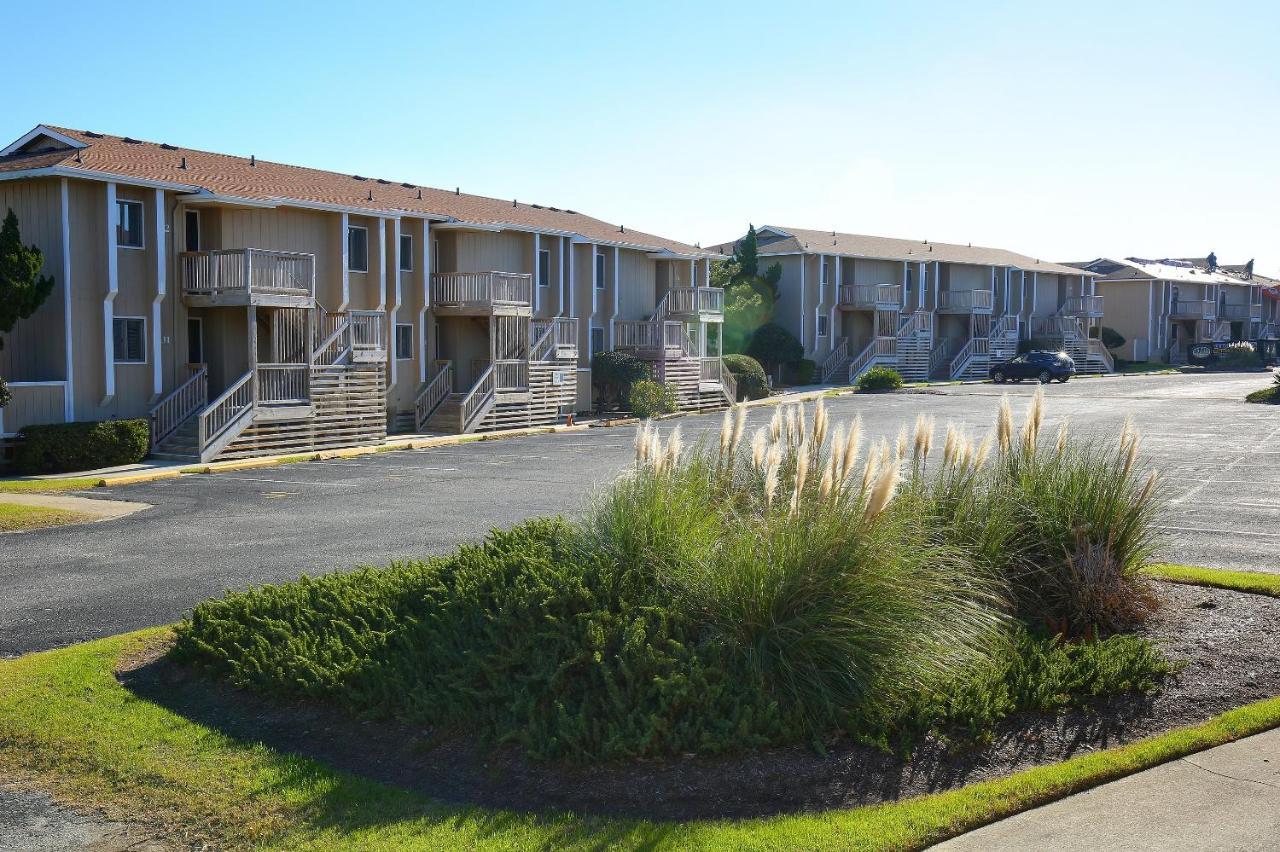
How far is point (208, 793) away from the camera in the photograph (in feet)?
19.7

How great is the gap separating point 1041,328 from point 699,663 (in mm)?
65732

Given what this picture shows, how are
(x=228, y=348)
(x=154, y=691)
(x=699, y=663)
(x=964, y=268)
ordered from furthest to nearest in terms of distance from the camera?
(x=964, y=268) < (x=228, y=348) < (x=154, y=691) < (x=699, y=663)

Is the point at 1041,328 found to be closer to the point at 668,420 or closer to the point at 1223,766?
the point at 668,420

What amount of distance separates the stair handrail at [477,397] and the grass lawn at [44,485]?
11839 millimetres

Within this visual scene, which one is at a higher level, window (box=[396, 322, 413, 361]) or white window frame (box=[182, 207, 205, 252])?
white window frame (box=[182, 207, 205, 252])

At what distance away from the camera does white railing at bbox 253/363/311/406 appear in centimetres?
2695

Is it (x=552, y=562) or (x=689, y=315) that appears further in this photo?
(x=689, y=315)

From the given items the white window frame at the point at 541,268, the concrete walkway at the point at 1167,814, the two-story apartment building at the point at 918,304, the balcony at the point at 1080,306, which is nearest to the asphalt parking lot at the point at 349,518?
the concrete walkway at the point at 1167,814

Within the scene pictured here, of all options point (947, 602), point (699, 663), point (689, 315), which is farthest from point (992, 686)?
point (689, 315)

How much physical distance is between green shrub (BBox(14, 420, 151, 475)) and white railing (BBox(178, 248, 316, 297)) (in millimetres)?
3876

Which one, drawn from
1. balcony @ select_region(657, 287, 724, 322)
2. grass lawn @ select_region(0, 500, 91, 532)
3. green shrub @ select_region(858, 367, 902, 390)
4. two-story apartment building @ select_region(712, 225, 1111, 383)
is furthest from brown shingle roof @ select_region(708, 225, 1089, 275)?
grass lawn @ select_region(0, 500, 91, 532)

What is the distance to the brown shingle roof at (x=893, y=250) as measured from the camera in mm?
55719

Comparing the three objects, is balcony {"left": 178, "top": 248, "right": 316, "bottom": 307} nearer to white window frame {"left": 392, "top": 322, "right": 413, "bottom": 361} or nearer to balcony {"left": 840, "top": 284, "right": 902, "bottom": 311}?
white window frame {"left": 392, "top": 322, "right": 413, "bottom": 361}

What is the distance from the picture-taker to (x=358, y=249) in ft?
105
